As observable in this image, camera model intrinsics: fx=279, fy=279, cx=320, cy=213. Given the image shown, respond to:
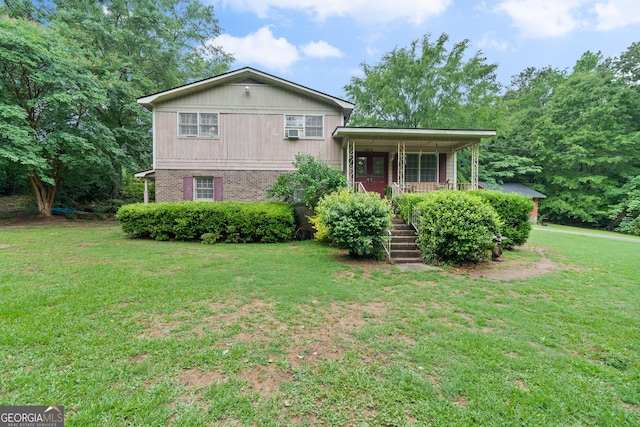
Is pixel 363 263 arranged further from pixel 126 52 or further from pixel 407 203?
pixel 126 52

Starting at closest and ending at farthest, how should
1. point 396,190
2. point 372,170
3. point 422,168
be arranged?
point 396,190 < point 372,170 < point 422,168

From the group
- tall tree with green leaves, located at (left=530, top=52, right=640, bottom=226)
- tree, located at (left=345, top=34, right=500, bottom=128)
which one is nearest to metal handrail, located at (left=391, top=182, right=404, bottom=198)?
tree, located at (left=345, top=34, right=500, bottom=128)

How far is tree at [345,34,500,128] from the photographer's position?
68.7ft

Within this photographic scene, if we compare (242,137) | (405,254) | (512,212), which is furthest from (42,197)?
(512,212)

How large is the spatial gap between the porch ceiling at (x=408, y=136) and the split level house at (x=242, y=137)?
1.8 inches

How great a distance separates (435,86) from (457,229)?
61.6 feet

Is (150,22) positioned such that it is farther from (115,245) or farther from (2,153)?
(115,245)

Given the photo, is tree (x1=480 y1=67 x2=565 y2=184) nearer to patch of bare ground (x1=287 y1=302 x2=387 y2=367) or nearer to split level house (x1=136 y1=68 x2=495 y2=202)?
split level house (x1=136 y1=68 x2=495 y2=202)

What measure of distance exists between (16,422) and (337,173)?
9.14 meters

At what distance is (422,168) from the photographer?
553 inches

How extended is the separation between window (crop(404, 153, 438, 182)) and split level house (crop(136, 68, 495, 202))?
1.35 meters

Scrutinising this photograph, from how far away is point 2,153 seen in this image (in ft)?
36.6

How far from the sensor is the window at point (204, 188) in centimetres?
1226

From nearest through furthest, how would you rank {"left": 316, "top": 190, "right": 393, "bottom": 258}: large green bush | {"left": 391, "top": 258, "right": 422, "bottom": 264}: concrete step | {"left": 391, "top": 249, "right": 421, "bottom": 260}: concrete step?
{"left": 316, "top": 190, "right": 393, "bottom": 258}: large green bush
{"left": 391, "top": 258, "right": 422, "bottom": 264}: concrete step
{"left": 391, "top": 249, "right": 421, "bottom": 260}: concrete step
